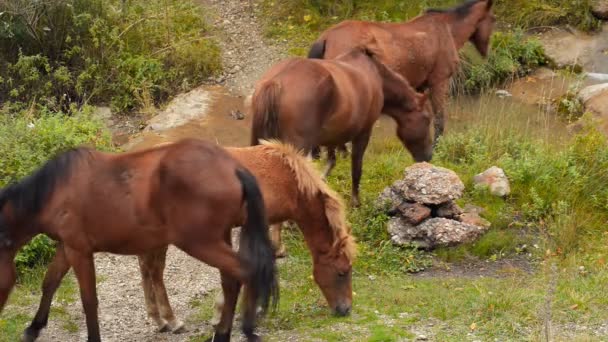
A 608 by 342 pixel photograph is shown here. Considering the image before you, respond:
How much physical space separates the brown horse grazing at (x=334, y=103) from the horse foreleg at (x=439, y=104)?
1406mm

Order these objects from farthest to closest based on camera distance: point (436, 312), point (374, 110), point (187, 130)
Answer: point (187, 130) → point (374, 110) → point (436, 312)

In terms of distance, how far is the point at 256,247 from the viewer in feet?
19.6

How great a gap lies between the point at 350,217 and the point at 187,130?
12.1 ft

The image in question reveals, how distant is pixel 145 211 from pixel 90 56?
25.3ft

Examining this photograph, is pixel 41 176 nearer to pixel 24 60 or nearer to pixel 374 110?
pixel 374 110

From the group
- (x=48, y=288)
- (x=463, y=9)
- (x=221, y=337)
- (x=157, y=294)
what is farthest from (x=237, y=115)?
(x=221, y=337)

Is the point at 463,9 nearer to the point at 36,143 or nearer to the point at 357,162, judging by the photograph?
the point at 357,162

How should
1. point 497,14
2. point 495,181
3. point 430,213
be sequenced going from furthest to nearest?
point 497,14 < point 495,181 < point 430,213

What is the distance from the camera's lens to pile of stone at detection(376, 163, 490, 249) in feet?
28.6

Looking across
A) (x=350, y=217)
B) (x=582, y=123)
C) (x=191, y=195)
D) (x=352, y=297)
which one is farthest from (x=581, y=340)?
(x=582, y=123)

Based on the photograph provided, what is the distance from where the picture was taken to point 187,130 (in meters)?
12.2

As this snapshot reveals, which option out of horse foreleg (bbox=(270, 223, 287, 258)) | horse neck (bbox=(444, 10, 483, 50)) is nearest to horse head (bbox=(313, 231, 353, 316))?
horse foreleg (bbox=(270, 223, 287, 258))

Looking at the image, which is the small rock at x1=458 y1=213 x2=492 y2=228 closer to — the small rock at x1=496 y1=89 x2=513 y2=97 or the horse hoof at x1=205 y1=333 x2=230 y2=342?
the horse hoof at x1=205 y1=333 x2=230 y2=342

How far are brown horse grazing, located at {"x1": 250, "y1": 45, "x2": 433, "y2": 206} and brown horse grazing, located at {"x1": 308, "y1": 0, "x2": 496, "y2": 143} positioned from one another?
2.92 ft
